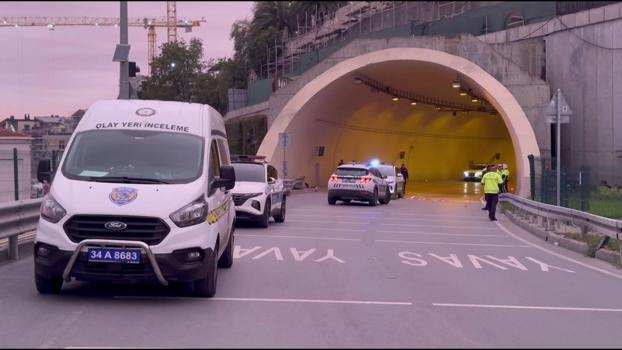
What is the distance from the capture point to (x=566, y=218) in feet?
60.1

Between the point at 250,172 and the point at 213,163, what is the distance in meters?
10.4

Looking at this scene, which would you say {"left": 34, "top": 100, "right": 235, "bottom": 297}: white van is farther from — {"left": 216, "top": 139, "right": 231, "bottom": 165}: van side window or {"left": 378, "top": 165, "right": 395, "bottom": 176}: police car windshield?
{"left": 378, "top": 165, "right": 395, "bottom": 176}: police car windshield

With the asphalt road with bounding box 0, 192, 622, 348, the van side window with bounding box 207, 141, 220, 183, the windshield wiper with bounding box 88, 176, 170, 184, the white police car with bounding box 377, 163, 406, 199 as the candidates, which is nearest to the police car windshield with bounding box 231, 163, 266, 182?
the asphalt road with bounding box 0, 192, 622, 348

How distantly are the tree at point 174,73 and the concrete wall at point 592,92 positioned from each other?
687 inches

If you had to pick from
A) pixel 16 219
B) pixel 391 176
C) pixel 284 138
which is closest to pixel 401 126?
pixel 391 176

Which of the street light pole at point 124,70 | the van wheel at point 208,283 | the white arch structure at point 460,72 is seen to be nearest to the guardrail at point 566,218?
the van wheel at point 208,283

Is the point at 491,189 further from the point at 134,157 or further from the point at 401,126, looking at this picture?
the point at 401,126

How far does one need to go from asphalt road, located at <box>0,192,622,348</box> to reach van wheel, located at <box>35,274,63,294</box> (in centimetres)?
16

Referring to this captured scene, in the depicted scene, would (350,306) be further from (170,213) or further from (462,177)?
(462,177)

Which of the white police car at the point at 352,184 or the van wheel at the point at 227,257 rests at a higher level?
the white police car at the point at 352,184

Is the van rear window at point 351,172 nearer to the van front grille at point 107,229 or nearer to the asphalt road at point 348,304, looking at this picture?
the asphalt road at point 348,304

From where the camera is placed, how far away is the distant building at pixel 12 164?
15.1 m

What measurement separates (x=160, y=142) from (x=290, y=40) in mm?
57643

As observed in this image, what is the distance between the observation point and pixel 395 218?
26.5 m
